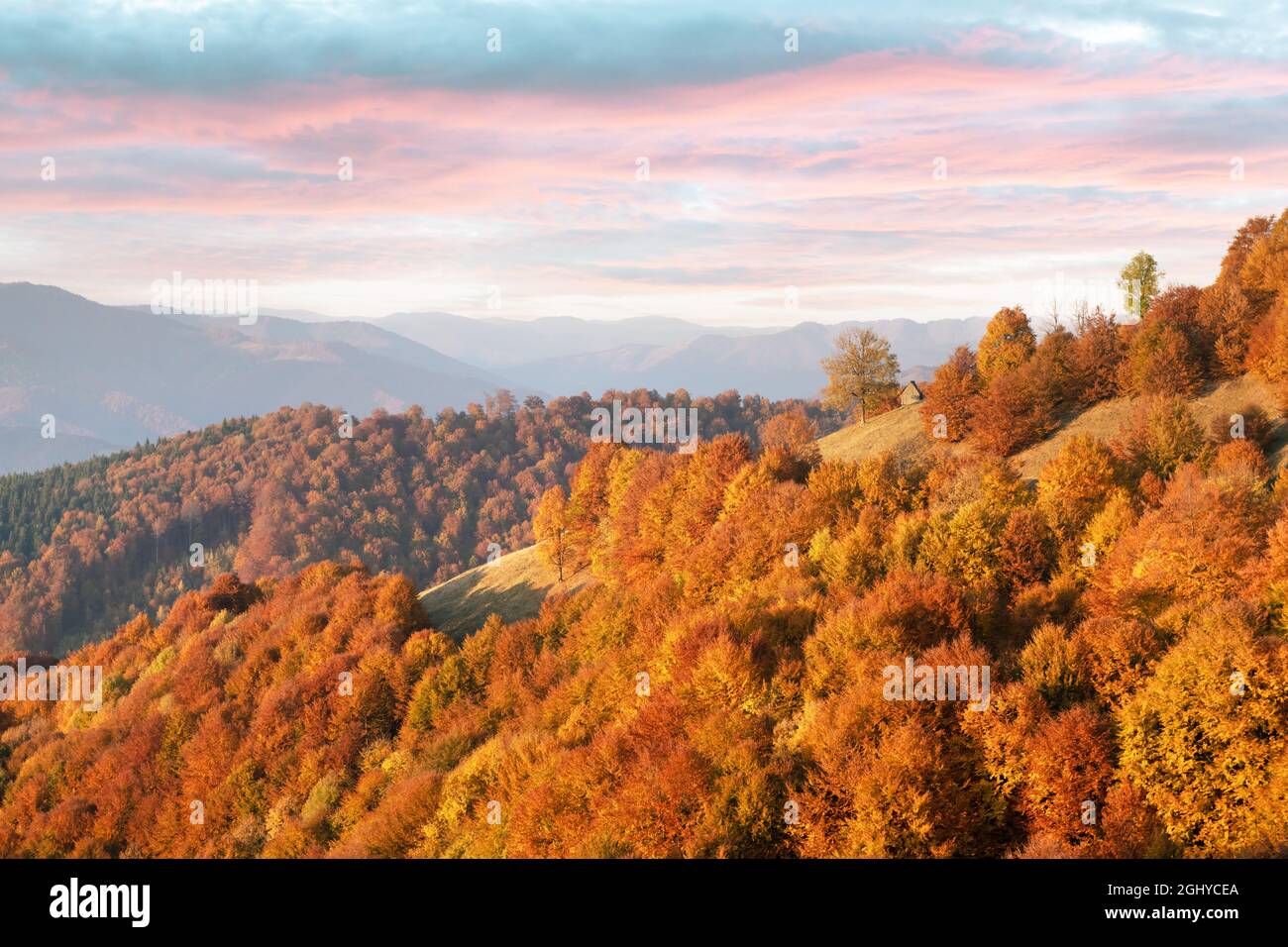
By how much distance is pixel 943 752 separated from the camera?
44750mm

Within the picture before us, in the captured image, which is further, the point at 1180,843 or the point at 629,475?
the point at 629,475

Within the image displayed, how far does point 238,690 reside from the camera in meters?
96.7

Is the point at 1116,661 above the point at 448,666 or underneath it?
above
